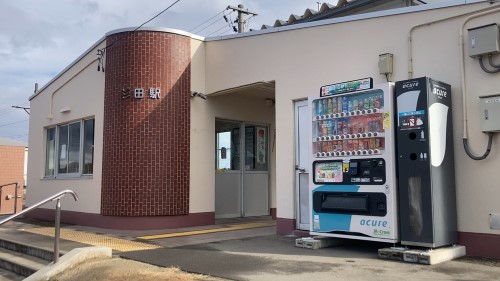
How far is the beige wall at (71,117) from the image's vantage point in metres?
11.3

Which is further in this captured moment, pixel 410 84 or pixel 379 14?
pixel 379 14

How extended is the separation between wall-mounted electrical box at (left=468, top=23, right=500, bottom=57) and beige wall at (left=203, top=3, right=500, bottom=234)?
0.20 metres

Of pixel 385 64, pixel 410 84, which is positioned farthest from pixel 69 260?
pixel 385 64

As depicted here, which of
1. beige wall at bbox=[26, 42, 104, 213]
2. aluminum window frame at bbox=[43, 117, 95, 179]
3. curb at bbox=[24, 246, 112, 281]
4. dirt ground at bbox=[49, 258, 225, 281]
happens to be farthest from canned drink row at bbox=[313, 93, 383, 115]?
aluminum window frame at bbox=[43, 117, 95, 179]

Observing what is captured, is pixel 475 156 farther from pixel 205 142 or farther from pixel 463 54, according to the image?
pixel 205 142

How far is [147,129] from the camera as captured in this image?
10.3 metres

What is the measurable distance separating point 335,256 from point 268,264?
110 cm

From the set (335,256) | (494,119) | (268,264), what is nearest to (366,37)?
(494,119)

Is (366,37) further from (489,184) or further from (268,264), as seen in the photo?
(268,264)

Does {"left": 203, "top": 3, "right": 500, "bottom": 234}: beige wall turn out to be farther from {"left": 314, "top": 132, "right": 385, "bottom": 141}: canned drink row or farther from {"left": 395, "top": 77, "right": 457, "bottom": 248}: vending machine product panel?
{"left": 314, "top": 132, "right": 385, "bottom": 141}: canned drink row

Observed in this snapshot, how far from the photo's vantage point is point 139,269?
6.12m

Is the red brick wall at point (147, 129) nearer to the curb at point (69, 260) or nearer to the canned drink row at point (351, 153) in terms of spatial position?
the curb at point (69, 260)

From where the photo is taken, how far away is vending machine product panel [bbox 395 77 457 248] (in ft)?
20.6

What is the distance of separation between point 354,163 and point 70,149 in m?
8.71
